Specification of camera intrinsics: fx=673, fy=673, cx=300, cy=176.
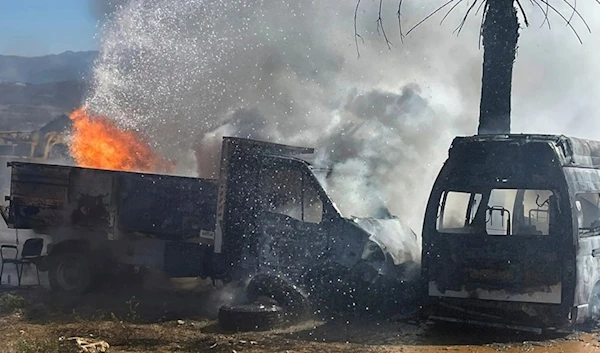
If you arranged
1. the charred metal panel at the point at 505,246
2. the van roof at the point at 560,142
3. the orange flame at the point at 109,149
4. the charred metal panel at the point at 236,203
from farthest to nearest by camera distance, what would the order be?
the orange flame at the point at 109,149
the charred metal panel at the point at 236,203
the van roof at the point at 560,142
the charred metal panel at the point at 505,246

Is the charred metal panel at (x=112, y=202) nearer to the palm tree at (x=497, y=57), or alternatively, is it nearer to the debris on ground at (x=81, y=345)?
the debris on ground at (x=81, y=345)

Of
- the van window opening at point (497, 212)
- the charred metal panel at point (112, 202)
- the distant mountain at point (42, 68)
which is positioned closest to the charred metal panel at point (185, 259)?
the charred metal panel at point (112, 202)

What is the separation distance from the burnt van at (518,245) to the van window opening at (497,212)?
0.03 metres

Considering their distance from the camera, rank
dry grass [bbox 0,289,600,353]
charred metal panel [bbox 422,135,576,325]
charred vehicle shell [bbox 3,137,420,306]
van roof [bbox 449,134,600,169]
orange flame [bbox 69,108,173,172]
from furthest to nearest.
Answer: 1. orange flame [bbox 69,108,173,172]
2. charred vehicle shell [bbox 3,137,420,306]
3. van roof [bbox 449,134,600,169]
4. charred metal panel [bbox 422,135,576,325]
5. dry grass [bbox 0,289,600,353]

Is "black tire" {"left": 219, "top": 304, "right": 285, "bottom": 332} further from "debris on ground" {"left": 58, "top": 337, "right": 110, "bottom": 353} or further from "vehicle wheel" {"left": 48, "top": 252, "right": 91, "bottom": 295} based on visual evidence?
"vehicle wheel" {"left": 48, "top": 252, "right": 91, "bottom": 295}

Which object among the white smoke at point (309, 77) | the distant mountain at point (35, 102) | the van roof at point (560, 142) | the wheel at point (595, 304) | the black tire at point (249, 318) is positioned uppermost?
the distant mountain at point (35, 102)

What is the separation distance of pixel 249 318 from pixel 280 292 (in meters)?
0.75

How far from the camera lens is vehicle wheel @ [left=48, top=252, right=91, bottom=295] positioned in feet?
32.8

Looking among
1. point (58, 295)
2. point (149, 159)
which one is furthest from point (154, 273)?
point (149, 159)

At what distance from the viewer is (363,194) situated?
9.34 m

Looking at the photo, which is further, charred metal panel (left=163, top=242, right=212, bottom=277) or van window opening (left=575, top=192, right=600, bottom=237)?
charred metal panel (left=163, top=242, right=212, bottom=277)

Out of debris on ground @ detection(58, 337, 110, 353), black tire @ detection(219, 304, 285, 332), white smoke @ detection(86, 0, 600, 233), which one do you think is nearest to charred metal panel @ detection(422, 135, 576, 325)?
black tire @ detection(219, 304, 285, 332)

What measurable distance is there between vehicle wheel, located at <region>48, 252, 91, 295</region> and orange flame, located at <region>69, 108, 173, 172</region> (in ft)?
13.9

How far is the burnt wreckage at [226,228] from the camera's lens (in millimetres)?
8547
